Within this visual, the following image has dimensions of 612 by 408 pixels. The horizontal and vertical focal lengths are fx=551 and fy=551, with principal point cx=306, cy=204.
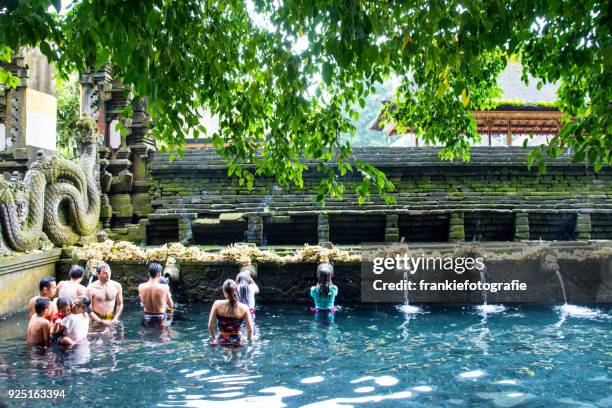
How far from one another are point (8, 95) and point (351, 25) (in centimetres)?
1905

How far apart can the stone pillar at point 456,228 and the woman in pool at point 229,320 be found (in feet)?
24.2

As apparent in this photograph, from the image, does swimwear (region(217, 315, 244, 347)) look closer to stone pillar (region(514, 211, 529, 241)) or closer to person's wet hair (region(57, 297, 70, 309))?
person's wet hair (region(57, 297, 70, 309))

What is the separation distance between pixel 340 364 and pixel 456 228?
772cm

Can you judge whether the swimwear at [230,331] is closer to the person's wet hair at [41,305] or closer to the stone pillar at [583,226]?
the person's wet hair at [41,305]

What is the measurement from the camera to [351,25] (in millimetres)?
3658

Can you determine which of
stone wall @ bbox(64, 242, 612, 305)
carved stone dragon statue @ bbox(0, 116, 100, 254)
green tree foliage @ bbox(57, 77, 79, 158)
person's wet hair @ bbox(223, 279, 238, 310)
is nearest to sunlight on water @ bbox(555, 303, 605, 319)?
stone wall @ bbox(64, 242, 612, 305)

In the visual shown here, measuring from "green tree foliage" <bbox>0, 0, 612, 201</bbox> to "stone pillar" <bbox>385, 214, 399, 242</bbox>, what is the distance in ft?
22.6

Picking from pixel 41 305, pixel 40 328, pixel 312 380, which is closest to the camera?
pixel 312 380

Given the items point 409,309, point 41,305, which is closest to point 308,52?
point 41,305

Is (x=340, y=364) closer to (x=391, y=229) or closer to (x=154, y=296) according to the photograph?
(x=154, y=296)

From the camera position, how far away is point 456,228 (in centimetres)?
1370

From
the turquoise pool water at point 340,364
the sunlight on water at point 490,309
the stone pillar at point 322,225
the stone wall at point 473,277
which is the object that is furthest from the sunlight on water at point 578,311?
the stone pillar at point 322,225

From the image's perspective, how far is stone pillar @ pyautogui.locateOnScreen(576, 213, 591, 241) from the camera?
13.6 metres

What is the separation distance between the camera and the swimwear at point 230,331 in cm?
779
